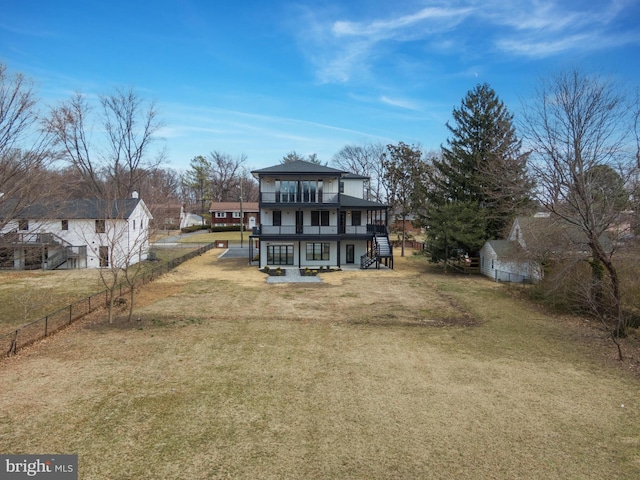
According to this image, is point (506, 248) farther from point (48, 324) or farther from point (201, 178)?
point (201, 178)

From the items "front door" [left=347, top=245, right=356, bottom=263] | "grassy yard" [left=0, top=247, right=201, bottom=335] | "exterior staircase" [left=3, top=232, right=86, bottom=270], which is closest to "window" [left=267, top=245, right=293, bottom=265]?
"front door" [left=347, top=245, right=356, bottom=263]

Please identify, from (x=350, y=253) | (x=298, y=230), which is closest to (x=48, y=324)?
(x=298, y=230)

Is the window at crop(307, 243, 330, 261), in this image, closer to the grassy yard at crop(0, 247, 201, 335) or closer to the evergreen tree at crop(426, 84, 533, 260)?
the evergreen tree at crop(426, 84, 533, 260)

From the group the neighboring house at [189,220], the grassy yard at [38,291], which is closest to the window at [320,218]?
the grassy yard at [38,291]

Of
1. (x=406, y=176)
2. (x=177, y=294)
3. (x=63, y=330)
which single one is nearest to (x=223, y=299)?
(x=177, y=294)

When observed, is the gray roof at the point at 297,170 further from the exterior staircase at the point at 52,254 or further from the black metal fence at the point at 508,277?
the exterior staircase at the point at 52,254

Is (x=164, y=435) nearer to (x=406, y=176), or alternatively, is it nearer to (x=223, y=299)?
(x=223, y=299)
